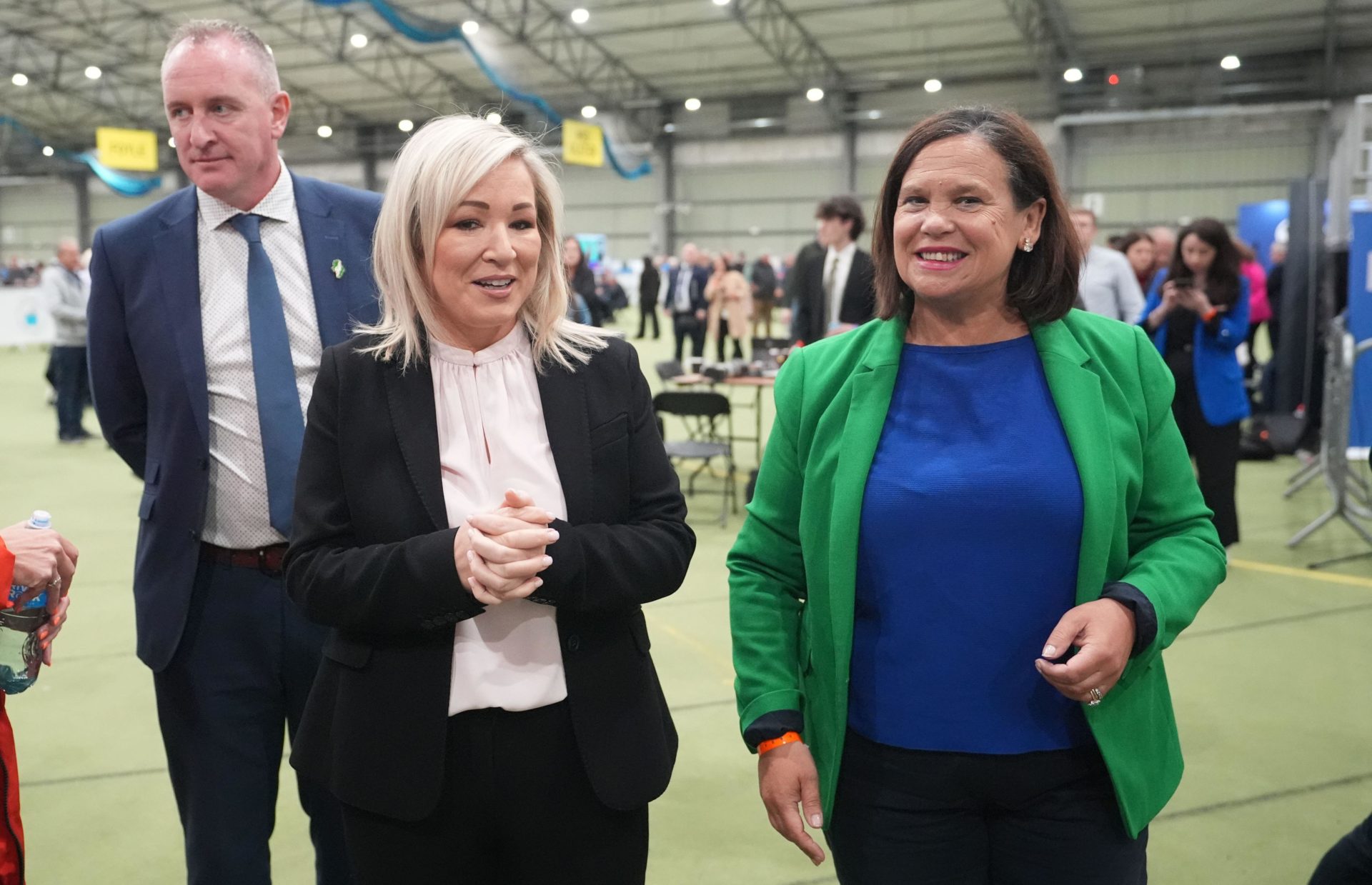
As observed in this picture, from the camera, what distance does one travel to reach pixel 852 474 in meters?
1.51

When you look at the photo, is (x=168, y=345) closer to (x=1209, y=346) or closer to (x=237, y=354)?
(x=237, y=354)

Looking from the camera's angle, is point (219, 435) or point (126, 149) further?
point (126, 149)

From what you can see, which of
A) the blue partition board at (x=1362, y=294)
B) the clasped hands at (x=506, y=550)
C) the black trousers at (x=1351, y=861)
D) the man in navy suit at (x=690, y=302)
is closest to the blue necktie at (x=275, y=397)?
the clasped hands at (x=506, y=550)

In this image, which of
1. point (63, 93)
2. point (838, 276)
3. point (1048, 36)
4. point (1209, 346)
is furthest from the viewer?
point (63, 93)

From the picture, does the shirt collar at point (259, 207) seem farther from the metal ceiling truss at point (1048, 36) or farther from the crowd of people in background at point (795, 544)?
the metal ceiling truss at point (1048, 36)

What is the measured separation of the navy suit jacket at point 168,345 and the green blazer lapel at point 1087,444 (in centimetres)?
125

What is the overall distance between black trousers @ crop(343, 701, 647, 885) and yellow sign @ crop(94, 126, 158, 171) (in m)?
25.3

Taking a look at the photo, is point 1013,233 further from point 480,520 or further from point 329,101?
point 329,101

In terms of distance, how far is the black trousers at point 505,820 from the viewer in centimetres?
148

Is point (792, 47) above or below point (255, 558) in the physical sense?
above

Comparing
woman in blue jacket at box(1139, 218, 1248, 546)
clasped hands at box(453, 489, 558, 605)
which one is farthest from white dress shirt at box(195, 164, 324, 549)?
woman in blue jacket at box(1139, 218, 1248, 546)

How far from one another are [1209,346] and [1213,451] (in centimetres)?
51

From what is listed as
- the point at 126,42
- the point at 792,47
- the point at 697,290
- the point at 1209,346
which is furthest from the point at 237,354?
the point at 126,42

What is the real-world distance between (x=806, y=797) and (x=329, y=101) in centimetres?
3166
